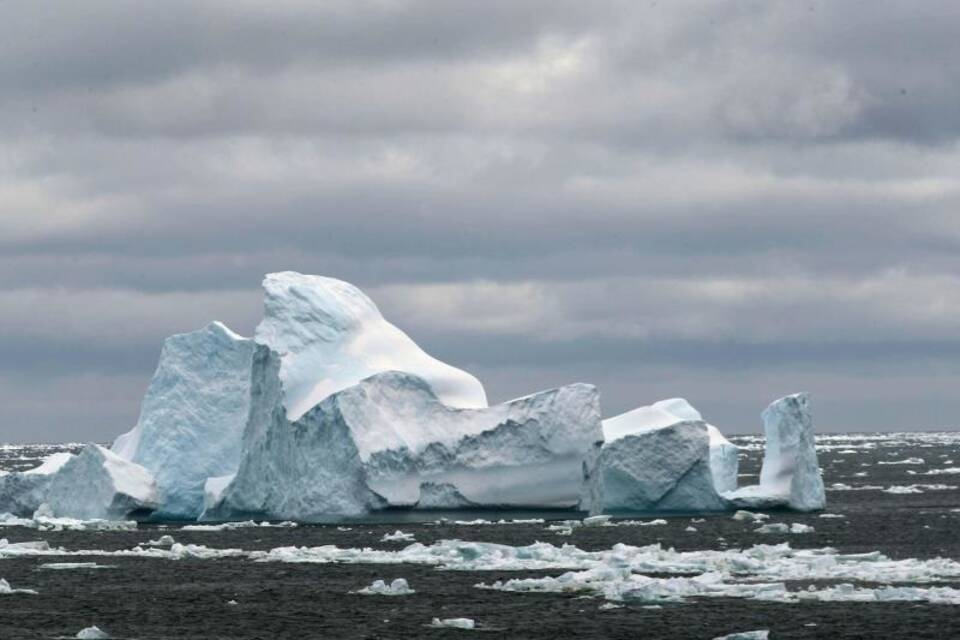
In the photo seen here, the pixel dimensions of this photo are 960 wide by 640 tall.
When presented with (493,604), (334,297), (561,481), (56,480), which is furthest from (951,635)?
(56,480)

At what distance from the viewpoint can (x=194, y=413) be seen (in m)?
43.6

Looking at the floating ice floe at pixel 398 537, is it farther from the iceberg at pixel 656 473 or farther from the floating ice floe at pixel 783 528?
the floating ice floe at pixel 783 528

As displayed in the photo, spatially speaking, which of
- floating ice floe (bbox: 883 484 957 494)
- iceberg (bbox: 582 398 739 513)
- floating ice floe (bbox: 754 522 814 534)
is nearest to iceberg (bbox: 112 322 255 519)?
iceberg (bbox: 582 398 739 513)

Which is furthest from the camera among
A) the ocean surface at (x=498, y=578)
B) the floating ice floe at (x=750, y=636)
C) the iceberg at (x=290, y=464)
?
the iceberg at (x=290, y=464)

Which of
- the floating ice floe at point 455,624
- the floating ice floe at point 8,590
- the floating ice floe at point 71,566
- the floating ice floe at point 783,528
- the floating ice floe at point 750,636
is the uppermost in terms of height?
the floating ice floe at point 783,528

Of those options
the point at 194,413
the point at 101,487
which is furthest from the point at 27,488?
the point at 194,413

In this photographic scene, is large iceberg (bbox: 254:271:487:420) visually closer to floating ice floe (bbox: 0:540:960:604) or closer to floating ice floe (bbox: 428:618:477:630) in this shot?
floating ice floe (bbox: 0:540:960:604)

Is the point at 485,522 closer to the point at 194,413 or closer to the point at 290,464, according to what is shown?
the point at 290,464

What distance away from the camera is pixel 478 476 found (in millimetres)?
40312

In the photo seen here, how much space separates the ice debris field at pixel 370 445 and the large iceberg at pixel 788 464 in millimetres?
42

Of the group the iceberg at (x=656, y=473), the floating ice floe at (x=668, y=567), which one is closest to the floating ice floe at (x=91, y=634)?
the floating ice floe at (x=668, y=567)

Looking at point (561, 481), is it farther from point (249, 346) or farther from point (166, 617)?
point (166, 617)

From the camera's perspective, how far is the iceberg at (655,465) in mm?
40000

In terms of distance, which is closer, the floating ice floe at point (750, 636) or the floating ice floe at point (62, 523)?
the floating ice floe at point (750, 636)
